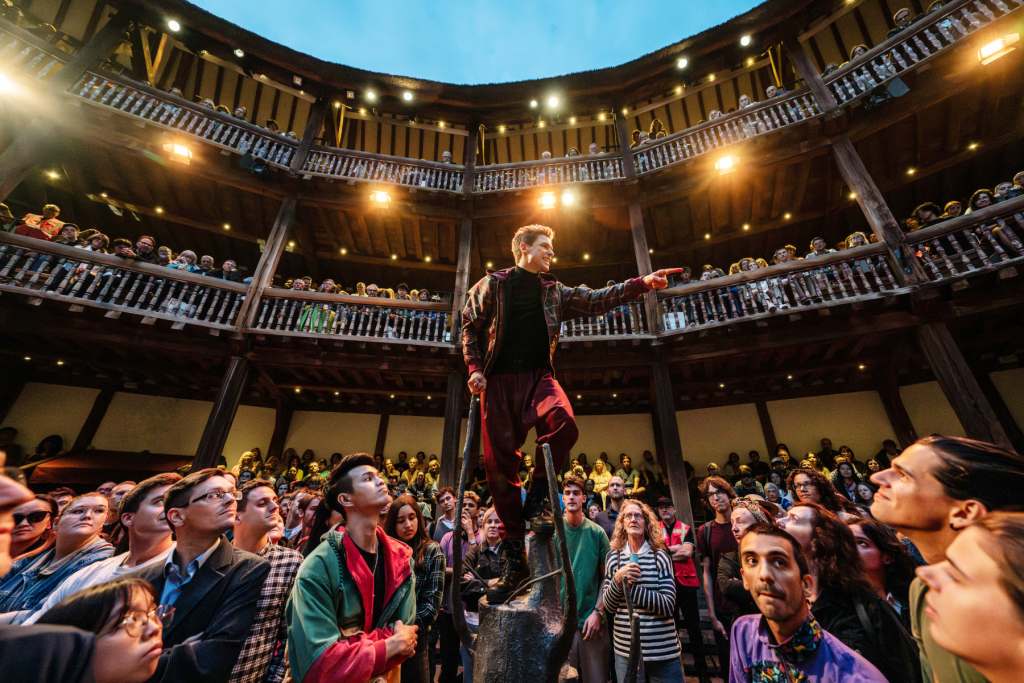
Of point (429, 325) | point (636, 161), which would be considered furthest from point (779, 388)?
point (429, 325)

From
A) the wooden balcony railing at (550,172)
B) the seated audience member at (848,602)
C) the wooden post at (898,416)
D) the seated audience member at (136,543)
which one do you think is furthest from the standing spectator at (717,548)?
the wooden post at (898,416)

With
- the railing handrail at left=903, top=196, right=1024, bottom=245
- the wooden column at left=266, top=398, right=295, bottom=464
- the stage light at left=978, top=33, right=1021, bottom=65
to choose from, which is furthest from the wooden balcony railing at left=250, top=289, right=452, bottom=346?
the stage light at left=978, top=33, right=1021, bottom=65

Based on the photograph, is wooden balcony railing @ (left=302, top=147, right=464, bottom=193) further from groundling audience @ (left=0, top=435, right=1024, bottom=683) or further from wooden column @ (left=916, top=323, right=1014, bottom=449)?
wooden column @ (left=916, top=323, right=1014, bottom=449)

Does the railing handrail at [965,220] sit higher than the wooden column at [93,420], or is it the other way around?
the railing handrail at [965,220]

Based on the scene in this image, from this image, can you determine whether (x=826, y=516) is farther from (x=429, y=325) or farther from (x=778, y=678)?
(x=429, y=325)

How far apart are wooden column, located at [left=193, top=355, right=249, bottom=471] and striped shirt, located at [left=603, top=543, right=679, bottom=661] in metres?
7.46

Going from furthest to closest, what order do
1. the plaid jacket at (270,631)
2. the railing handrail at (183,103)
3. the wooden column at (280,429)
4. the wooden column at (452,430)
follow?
1. the wooden column at (280,429)
2. the railing handrail at (183,103)
3. the wooden column at (452,430)
4. the plaid jacket at (270,631)

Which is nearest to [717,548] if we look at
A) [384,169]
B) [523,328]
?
[523,328]

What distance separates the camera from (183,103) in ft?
29.5

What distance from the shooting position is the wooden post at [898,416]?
359 inches

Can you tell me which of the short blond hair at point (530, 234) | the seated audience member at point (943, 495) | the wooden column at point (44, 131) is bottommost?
the seated audience member at point (943, 495)

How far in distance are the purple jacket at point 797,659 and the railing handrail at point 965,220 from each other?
26.4 feet

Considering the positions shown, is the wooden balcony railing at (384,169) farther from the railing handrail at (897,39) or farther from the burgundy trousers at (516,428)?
the burgundy trousers at (516,428)

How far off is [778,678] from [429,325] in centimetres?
755
